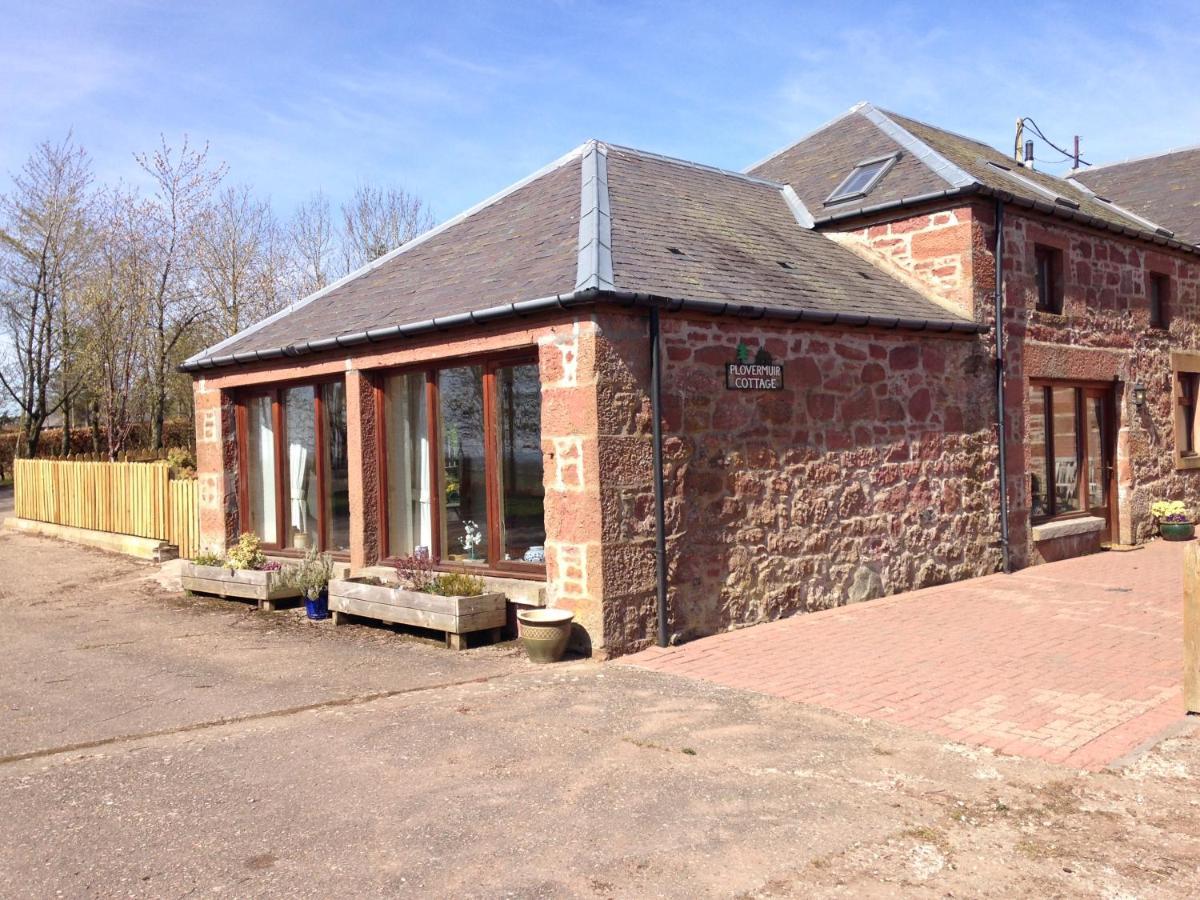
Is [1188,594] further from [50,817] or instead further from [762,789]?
[50,817]

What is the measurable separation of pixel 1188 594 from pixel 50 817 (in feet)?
20.3

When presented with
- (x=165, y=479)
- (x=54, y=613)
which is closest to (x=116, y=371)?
(x=165, y=479)

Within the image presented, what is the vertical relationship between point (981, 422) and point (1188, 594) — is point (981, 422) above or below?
above

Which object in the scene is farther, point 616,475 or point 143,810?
point 616,475

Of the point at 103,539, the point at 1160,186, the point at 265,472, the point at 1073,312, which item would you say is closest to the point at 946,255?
the point at 1073,312

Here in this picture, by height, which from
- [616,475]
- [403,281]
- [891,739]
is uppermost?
[403,281]

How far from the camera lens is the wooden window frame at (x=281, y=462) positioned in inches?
433

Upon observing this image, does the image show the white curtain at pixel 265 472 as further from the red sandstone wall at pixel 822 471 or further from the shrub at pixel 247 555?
the red sandstone wall at pixel 822 471

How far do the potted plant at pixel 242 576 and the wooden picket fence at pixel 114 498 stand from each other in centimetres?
278

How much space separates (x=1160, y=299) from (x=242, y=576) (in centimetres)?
1337

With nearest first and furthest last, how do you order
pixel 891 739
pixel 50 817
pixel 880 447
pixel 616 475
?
pixel 50 817 → pixel 891 739 → pixel 616 475 → pixel 880 447

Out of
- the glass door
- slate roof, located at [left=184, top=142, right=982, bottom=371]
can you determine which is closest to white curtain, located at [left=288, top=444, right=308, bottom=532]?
slate roof, located at [left=184, top=142, right=982, bottom=371]

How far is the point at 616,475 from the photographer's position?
7715mm

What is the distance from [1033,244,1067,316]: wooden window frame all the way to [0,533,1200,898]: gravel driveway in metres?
8.31
